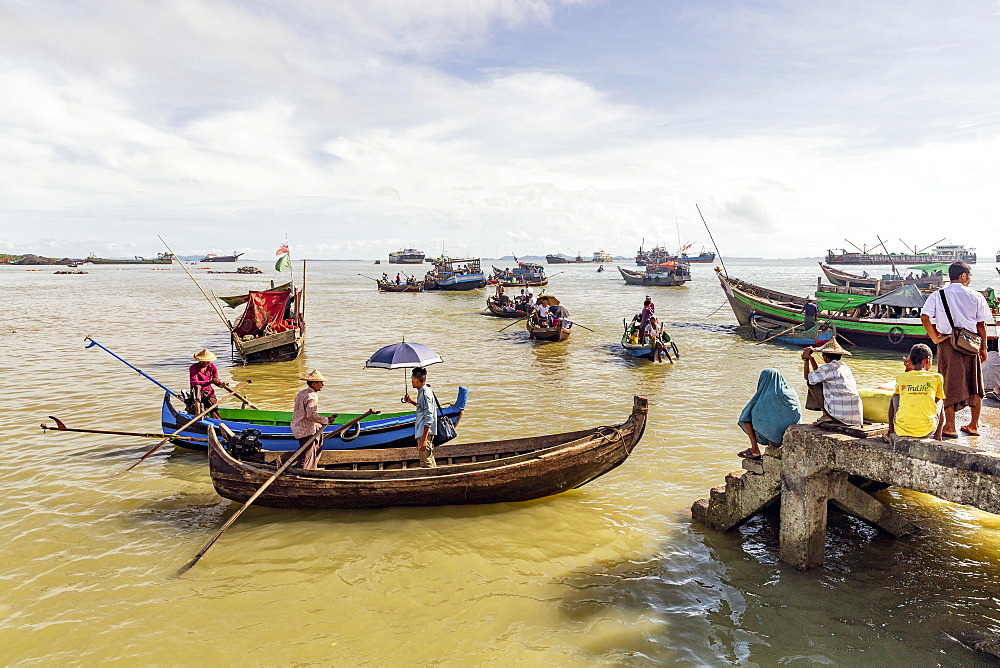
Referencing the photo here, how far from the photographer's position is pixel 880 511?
6.63 metres

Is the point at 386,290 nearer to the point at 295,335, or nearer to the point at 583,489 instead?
the point at 295,335

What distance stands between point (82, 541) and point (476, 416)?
754 cm

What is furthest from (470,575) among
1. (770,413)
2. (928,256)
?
(928,256)

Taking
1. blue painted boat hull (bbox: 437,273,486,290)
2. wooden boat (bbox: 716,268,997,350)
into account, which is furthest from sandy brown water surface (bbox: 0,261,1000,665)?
blue painted boat hull (bbox: 437,273,486,290)

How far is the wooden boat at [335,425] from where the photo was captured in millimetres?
9391

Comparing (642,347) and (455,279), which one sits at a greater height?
(455,279)

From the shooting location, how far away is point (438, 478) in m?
7.69

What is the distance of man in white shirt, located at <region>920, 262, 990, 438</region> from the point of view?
5617 mm

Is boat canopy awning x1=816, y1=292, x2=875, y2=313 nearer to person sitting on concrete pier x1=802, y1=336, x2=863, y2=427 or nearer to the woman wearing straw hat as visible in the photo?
person sitting on concrete pier x1=802, y1=336, x2=863, y2=427

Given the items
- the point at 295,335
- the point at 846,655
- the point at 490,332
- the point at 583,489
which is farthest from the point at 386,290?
the point at 846,655

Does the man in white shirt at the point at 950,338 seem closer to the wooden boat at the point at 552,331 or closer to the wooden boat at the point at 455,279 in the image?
the wooden boat at the point at 552,331

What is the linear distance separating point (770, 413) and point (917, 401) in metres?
1.42

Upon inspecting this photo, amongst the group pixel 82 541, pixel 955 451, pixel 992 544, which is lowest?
pixel 82 541

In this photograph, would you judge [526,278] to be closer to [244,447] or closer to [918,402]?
[244,447]
